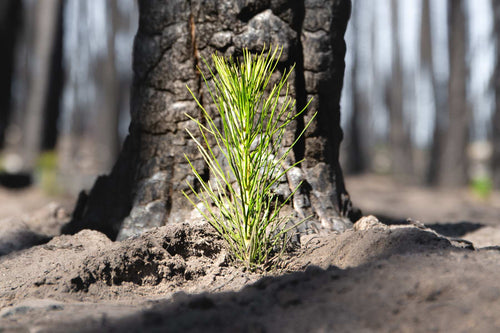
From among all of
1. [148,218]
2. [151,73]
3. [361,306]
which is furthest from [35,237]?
[361,306]

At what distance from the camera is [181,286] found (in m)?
2.09

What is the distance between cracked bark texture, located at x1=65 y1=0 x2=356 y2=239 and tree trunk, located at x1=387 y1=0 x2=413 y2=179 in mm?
13781

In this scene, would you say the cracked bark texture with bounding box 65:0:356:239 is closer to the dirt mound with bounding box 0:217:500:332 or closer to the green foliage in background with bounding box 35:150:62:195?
the dirt mound with bounding box 0:217:500:332

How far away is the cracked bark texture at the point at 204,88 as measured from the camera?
255 cm

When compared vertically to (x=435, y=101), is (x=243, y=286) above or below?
above

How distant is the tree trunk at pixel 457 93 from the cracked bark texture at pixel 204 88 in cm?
862

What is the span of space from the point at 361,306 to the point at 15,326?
3.64 ft

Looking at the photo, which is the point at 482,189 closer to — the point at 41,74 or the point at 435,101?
the point at 435,101

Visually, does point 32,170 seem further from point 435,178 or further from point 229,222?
point 435,178

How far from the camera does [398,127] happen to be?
16.6 m

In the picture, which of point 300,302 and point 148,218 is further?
point 148,218

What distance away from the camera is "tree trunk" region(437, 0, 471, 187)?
10.3 metres

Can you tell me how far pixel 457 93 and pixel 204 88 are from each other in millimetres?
9327

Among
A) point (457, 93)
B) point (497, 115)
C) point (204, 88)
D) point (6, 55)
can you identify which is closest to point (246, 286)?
point (204, 88)
